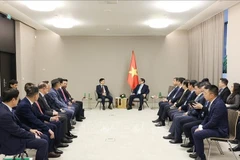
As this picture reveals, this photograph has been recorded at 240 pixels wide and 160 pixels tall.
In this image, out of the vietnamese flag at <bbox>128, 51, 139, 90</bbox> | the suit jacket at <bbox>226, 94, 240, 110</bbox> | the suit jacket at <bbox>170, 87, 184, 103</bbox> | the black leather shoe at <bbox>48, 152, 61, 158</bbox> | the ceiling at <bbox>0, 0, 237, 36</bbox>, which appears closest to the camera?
the black leather shoe at <bbox>48, 152, 61, 158</bbox>

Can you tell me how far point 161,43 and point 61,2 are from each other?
606cm

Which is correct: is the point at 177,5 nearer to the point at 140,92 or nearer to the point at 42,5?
the point at 42,5

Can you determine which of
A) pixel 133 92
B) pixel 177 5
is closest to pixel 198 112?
pixel 177 5

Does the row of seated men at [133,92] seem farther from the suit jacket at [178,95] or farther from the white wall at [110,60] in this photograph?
the suit jacket at [178,95]

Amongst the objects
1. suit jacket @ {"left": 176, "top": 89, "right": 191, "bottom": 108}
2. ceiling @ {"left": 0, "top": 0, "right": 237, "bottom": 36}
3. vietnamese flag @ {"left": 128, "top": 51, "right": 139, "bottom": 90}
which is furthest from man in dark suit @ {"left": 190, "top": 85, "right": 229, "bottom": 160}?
vietnamese flag @ {"left": 128, "top": 51, "right": 139, "bottom": 90}

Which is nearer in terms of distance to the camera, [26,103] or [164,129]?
[26,103]

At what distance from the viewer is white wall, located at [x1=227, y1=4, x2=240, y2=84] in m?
6.14

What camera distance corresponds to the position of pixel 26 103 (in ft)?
11.5

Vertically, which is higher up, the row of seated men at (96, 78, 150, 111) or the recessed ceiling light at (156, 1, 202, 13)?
the recessed ceiling light at (156, 1, 202, 13)

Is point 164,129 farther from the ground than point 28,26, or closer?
closer

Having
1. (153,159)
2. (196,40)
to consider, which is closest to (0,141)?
(153,159)

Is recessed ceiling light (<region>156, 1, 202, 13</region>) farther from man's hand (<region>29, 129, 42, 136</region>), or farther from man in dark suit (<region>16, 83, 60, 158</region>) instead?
man's hand (<region>29, 129, 42, 136</region>)

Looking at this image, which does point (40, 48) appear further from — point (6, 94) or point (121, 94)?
point (6, 94)

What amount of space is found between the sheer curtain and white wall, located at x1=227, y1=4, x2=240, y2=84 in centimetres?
57
